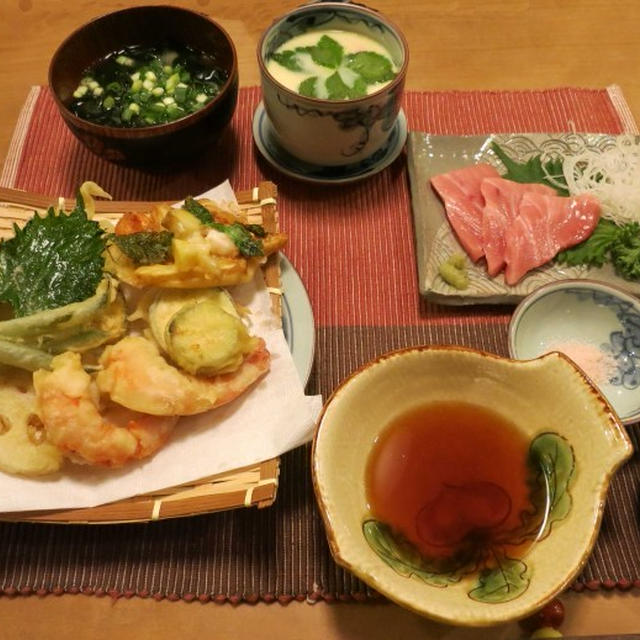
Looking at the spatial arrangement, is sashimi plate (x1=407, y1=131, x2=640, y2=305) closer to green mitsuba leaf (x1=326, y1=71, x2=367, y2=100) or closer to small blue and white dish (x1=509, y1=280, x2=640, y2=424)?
small blue and white dish (x1=509, y1=280, x2=640, y2=424)

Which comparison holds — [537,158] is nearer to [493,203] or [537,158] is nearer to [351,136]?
[493,203]

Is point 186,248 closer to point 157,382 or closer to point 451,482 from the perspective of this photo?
point 157,382

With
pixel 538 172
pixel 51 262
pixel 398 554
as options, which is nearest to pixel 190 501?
pixel 398 554

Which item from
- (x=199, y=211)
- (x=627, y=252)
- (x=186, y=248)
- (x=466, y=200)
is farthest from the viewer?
(x=466, y=200)

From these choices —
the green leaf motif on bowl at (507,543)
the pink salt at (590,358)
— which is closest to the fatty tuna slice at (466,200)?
the pink salt at (590,358)

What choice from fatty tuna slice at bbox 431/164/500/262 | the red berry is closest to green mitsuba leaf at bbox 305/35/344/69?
fatty tuna slice at bbox 431/164/500/262

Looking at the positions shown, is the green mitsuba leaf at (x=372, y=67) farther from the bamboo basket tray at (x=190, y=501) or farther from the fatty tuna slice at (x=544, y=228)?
the bamboo basket tray at (x=190, y=501)
